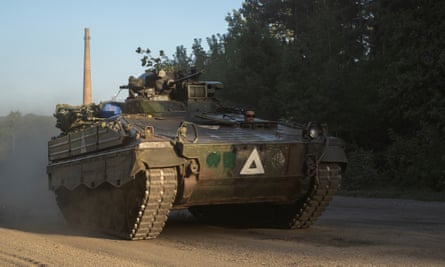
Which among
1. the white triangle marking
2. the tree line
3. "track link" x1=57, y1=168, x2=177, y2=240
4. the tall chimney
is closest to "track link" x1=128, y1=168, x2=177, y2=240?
"track link" x1=57, y1=168, x2=177, y2=240

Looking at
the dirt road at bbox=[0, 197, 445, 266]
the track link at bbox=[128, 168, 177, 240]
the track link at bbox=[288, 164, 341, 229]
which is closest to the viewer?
the dirt road at bbox=[0, 197, 445, 266]

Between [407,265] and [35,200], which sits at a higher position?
[407,265]

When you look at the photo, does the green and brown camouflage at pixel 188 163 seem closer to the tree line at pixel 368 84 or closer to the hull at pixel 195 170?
the hull at pixel 195 170

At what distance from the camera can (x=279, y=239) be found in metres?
9.30

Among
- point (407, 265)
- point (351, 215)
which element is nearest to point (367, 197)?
point (351, 215)

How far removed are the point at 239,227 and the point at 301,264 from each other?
444cm

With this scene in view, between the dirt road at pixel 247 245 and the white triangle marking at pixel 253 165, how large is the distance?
979mm

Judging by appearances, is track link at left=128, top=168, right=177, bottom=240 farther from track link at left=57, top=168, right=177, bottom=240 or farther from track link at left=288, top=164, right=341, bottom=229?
track link at left=288, top=164, right=341, bottom=229

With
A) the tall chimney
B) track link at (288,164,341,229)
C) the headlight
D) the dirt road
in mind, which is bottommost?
the dirt road

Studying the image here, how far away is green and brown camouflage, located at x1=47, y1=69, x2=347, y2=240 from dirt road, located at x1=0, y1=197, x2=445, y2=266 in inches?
19.4

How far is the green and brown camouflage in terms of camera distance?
890cm

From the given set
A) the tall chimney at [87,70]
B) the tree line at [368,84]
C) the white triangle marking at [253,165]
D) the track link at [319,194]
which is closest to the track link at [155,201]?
the white triangle marking at [253,165]

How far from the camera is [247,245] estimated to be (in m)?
8.60

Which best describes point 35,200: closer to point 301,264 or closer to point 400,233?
point 400,233
